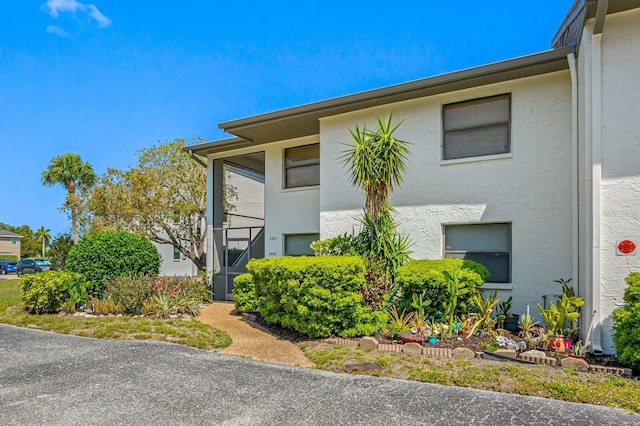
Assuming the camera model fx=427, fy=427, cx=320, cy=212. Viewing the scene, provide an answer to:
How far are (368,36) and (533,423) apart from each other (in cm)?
1158

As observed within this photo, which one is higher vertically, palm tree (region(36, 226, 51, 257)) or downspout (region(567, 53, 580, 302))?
downspout (region(567, 53, 580, 302))

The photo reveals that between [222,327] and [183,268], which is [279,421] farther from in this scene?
[183,268]

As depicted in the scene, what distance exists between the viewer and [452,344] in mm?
7207

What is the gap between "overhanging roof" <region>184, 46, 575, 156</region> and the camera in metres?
8.61

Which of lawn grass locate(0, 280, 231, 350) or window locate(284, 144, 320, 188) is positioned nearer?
lawn grass locate(0, 280, 231, 350)

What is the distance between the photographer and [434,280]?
823 centimetres

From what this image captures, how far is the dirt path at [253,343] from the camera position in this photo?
24.3 ft

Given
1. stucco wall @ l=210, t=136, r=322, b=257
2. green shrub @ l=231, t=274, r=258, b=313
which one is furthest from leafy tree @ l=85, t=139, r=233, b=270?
green shrub @ l=231, t=274, r=258, b=313

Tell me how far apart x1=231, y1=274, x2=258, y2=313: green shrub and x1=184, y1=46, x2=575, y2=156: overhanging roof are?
437 cm

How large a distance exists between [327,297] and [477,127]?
5.27 m

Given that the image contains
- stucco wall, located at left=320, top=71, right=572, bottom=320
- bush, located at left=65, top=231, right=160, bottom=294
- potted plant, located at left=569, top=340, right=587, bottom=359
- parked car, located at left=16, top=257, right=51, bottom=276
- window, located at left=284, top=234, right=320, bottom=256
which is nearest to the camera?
potted plant, located at left=569, top=340, right=587, bottom=359

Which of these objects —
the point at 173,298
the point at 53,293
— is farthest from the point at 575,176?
the point at 53,293

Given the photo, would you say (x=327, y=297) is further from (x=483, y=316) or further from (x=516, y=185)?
(x=516, y=185)

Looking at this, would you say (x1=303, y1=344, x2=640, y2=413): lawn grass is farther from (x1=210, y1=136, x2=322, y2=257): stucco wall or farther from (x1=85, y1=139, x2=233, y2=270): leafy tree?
(x1=85, y1=139, x2=233, y2=270): leafy tree
